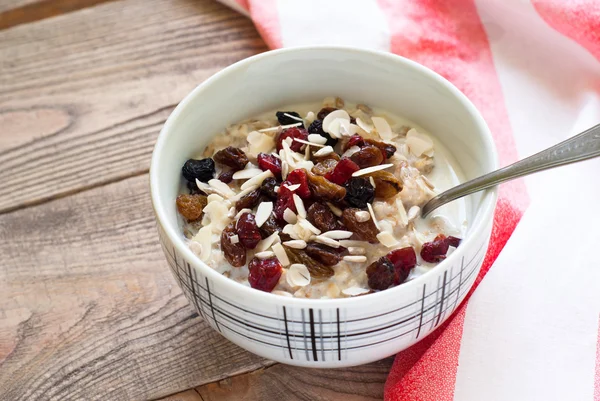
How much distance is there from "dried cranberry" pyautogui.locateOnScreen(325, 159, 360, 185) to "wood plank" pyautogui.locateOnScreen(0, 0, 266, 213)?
0.50 m

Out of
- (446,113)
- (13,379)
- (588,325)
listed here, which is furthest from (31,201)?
(588,325)

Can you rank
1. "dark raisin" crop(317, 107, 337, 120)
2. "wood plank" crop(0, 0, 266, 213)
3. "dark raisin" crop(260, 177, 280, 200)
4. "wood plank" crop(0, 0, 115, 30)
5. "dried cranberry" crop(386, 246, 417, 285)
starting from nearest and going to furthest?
"dried cranberry" crop(386, 246, 417, 285) → "dark raisin" crop(260, 177, 280, 200) → "dark raisin" crop(317, 107, 337, 120) → "wood plank" crop(0, 0, 266, 213) → "wood plank" crop(0, 0, 115, 30)

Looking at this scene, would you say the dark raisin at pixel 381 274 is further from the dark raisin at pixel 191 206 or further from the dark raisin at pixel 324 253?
the dark raisin at pixel 191 206

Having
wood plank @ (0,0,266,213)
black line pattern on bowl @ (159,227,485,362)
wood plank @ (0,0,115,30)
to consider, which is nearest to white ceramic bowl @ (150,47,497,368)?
black line pattern on bowl @ (159,227,485,362)

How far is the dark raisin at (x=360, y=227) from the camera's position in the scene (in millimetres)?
996

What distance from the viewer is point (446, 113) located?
1150 mm

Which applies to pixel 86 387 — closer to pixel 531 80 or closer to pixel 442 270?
pixel 442 270

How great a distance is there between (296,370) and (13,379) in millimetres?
424

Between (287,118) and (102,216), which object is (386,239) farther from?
(102,216)

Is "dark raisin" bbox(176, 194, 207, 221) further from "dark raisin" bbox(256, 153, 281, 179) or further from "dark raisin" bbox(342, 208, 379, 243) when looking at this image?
"dark raisin" bbox(342, 208, 379, 243)

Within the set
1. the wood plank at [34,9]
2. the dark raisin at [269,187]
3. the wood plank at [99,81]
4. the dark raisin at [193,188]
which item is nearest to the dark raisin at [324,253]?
the dark raisin at [269,187]

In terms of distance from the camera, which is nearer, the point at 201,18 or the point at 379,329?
the point at 379,329

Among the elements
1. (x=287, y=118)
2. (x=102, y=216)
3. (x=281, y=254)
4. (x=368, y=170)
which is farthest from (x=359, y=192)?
(x=102, y=216)

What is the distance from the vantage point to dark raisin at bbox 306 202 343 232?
1.01m
